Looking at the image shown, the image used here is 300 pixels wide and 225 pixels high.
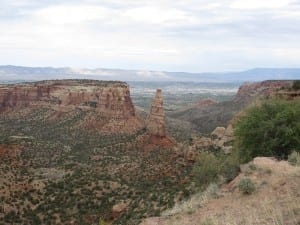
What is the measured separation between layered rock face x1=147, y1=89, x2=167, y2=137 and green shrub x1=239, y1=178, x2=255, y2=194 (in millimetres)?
45185

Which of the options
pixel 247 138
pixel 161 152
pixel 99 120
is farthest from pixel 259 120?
pixel 99 120

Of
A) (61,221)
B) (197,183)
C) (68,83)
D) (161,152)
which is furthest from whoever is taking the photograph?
(68,83)

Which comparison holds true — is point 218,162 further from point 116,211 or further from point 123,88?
point 123,88

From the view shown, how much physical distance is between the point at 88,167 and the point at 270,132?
26.6 metres

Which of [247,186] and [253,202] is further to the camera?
[247,186]

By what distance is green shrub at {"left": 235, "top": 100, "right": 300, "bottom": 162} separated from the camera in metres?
27.7

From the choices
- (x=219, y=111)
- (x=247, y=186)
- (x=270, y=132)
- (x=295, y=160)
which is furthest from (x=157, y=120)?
(x=219, y=111)

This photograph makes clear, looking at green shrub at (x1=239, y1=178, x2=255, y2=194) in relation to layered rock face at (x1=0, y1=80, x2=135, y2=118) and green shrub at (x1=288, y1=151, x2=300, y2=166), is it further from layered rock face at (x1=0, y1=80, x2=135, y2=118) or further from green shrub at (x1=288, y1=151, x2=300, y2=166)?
layered rock face at (x1=0, y1=80, x2=135, y2=118)

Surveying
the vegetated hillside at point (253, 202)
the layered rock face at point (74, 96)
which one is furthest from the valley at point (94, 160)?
the vegetated hillside at point (253, 202)

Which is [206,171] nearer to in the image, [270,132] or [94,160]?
[270,132]

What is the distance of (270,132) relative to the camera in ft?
94.4

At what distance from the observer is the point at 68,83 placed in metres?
103

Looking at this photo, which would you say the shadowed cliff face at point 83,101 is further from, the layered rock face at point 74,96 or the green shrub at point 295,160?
the green shrub at point 295,160

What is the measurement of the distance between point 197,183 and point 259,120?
7.23 meters
